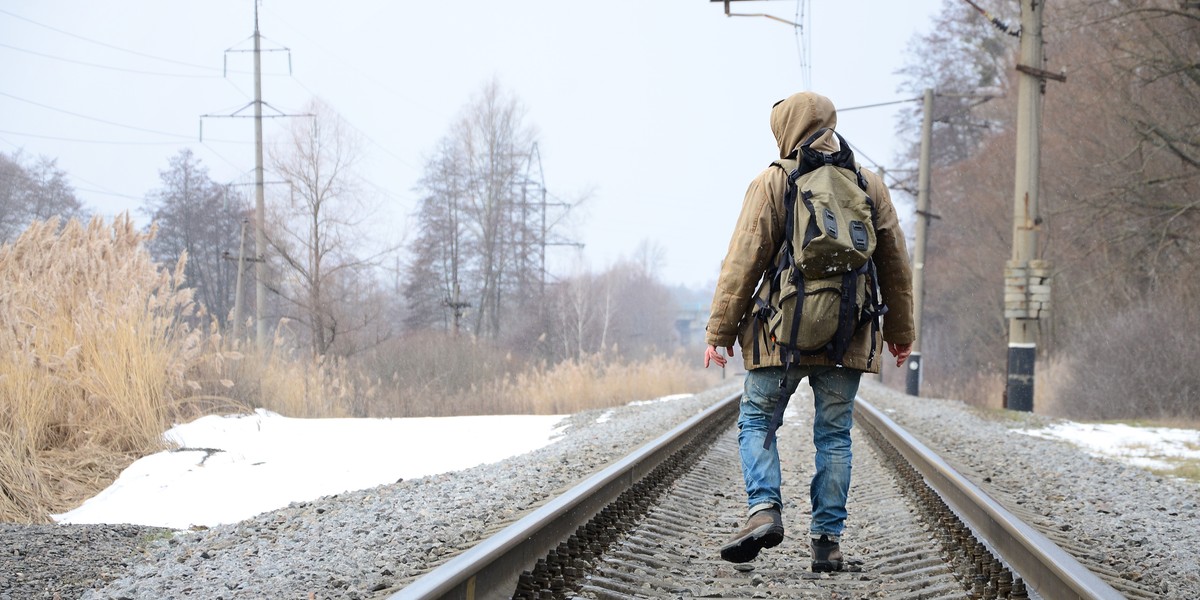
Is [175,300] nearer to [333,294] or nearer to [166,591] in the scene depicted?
[166,591]

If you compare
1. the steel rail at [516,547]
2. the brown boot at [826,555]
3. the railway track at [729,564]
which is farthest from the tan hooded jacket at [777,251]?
the steel rail at [516,547]

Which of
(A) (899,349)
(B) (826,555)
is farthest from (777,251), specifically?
(B) (826,555)

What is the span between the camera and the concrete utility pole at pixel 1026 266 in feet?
51.2

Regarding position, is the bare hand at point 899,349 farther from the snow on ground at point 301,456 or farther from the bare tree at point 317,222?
the bare tree at point 317,222

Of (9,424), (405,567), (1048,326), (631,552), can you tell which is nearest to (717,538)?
(631,552)

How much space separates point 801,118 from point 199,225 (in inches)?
1414

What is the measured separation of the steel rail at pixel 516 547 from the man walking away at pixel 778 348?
67 cm

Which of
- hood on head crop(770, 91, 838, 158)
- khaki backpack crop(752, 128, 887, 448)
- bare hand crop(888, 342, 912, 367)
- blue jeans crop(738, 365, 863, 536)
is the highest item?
hood on head crop(770, 91, 838, 158)

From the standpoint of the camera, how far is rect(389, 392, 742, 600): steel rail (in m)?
3.02

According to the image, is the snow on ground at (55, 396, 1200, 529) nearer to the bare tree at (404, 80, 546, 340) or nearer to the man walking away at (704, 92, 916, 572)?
the man walking away at (704, 92, 916, 572)

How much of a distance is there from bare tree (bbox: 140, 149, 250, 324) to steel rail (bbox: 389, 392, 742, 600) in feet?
108

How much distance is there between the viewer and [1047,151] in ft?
78.6

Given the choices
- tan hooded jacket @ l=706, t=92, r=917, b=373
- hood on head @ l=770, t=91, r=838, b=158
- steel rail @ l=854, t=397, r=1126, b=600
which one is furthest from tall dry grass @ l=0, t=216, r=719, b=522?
steel rail @ l=854, t=397, r=1126, b=600

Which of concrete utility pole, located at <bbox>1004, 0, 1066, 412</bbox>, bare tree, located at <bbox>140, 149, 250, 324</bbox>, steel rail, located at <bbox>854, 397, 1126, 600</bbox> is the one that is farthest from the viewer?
bare tree, located at <bbox>140, 149, 250, 324</bbox>
